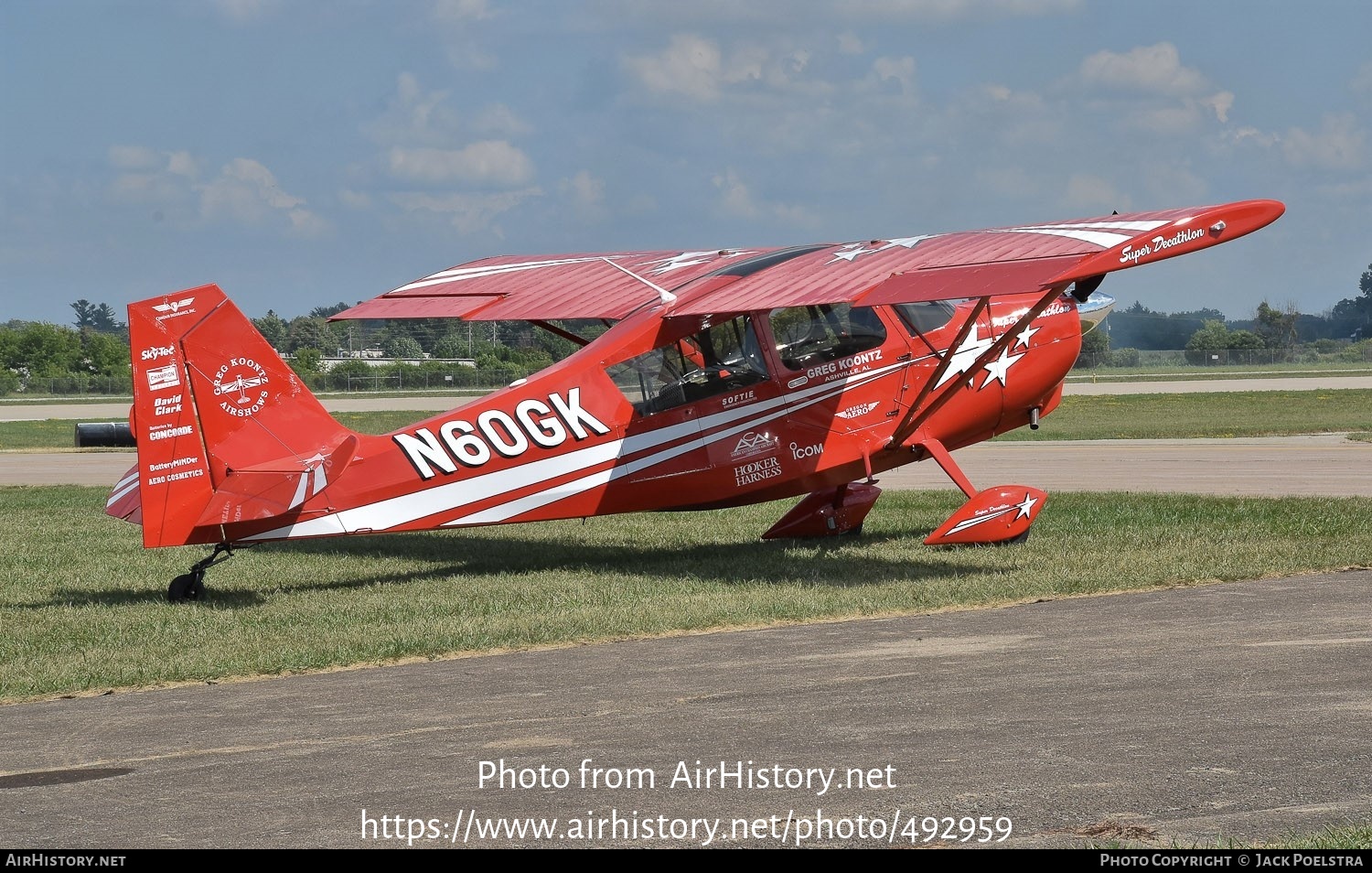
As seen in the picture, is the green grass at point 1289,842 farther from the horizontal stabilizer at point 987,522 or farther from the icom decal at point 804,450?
the icom decal at point 804,450

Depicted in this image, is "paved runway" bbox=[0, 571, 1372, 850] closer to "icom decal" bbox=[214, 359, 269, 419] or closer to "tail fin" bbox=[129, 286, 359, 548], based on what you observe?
"tail fin" bbox=[129, 286, 359, 548]

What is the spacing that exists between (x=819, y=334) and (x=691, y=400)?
1436 mm

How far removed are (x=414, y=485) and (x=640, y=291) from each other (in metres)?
3.71

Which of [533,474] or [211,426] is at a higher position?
[211,426]

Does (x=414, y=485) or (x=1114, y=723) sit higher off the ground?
(x=414, y=485)

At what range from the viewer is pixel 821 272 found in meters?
13.0

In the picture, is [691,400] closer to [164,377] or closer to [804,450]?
[804,450]

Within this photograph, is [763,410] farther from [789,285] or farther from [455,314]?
[455,314]

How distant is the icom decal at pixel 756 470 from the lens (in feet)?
43.9

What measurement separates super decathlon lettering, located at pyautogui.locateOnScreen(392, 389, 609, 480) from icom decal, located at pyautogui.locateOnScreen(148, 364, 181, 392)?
78.2 inches

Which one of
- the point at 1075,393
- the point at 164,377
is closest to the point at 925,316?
the point at 164,377
